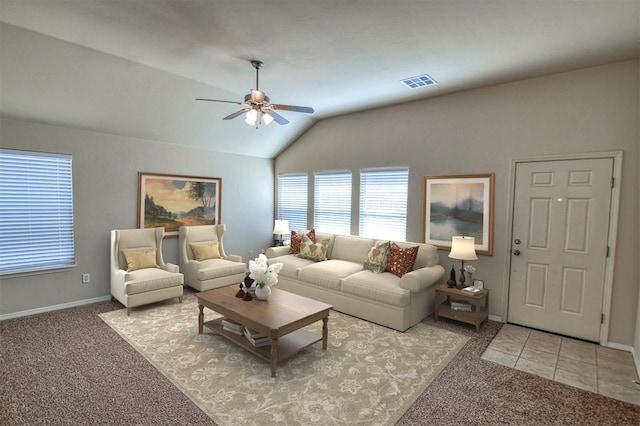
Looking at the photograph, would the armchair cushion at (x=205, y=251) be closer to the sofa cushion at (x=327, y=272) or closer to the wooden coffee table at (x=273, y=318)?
the sofa cushion at (x=327, y=272)

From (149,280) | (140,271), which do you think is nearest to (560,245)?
(149,280)

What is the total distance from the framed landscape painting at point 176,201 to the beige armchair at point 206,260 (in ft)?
0.86

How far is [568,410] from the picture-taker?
2.42 meters

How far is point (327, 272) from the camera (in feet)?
15.1

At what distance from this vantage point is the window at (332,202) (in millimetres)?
5875

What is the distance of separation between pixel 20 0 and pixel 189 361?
344cm

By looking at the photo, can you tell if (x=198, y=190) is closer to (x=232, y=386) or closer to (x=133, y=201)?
(x=133, y=201)

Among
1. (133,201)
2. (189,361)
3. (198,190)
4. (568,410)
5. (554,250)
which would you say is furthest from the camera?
(198,190)

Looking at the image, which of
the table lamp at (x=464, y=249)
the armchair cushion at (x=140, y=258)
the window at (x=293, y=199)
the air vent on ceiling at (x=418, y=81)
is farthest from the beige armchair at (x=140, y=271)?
the air vent on ceiling at (x=418, y=81)

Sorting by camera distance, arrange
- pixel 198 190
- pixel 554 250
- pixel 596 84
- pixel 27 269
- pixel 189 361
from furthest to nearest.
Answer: pixel 198 190
pixel 27 269
pixel 554 250
pixel 596 84
pixel 189 361

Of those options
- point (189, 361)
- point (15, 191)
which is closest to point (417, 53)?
point (189, 361)

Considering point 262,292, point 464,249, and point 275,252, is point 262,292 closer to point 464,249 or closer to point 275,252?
point 275,252

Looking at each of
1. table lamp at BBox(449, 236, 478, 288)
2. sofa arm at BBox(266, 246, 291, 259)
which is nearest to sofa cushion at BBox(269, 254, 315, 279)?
sofa arm at BBox(266, 246, 291, 259)

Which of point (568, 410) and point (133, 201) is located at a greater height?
point (133, 201)
